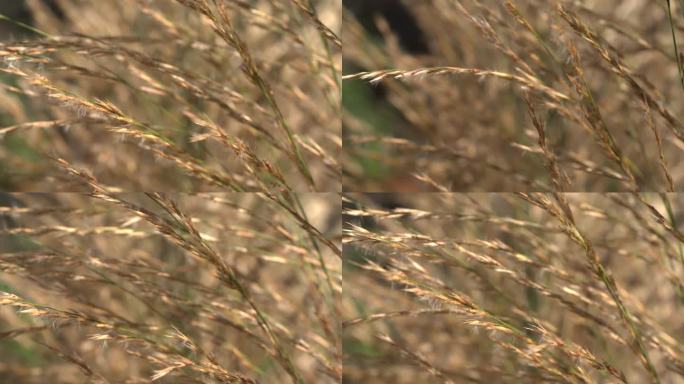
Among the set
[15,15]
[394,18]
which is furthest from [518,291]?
[15,15]

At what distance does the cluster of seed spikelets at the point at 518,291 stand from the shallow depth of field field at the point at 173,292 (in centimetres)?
12

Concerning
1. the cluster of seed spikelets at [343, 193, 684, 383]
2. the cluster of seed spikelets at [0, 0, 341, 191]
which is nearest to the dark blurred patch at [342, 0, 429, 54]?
the cluster of seed spikelets at [0, 0, 341, 191]

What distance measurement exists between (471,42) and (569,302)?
1276mm

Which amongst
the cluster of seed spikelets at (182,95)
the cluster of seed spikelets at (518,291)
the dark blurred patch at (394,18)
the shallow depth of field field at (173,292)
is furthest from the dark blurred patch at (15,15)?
the cluster of seed spikelets at (518,291)

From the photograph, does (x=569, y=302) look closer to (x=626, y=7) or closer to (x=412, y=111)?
(x=412, y=111)

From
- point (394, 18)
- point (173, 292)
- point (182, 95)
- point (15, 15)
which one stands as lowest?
point (15, 15)

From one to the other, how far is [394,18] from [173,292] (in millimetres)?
2907

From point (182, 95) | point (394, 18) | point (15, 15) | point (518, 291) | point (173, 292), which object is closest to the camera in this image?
point (173, 292)

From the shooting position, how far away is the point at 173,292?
1.82m

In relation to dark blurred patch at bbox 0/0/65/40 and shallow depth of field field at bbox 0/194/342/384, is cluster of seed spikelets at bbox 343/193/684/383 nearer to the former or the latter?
shallow depth of field field at bbox 0/194/342/384

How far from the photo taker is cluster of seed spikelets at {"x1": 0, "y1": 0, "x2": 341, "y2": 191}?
1433 mm

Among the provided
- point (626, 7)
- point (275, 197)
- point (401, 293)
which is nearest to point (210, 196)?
point (275, 197)

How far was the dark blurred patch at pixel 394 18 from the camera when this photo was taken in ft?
13.2

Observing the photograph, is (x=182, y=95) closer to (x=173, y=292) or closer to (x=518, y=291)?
(x=173, y=292)
